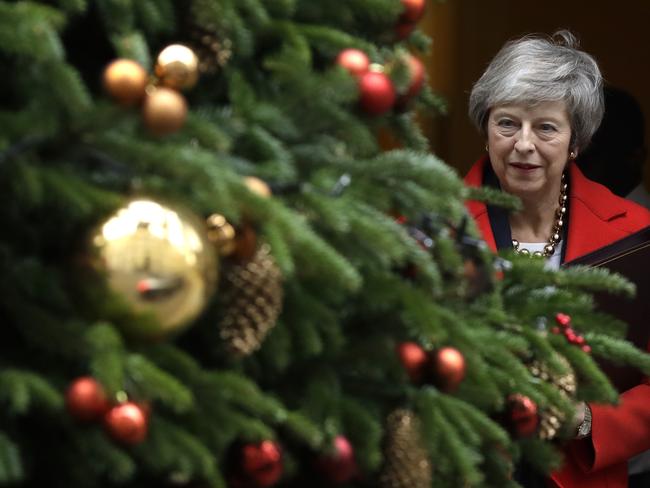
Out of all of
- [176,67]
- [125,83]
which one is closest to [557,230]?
[176,67]

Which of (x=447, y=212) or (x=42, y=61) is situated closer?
(x=42, y=61)

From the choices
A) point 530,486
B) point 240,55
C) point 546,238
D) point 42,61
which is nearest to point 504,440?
point 240,55

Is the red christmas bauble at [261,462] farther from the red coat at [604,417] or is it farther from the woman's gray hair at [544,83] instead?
the woman's gray hair at [544,83]

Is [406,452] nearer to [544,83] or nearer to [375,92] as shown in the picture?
[375,92]

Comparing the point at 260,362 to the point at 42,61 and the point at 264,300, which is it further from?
the point at 42,61

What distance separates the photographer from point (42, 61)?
97cm

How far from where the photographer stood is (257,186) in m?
1.03

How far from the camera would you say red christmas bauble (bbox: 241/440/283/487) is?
107cm

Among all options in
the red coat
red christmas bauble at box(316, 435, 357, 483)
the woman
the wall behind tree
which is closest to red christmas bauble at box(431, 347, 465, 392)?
red christmas bauble at box(316, 435, 357, 483)

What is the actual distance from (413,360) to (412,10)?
382 millimetres

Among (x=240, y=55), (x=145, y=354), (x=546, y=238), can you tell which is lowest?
(x=546, y=238)

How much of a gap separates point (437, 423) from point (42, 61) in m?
0.50

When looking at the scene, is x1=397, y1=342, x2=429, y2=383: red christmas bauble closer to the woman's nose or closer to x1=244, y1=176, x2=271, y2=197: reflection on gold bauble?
x1=244, y1=176, x2=271, y2=197: reflection on gold bauble

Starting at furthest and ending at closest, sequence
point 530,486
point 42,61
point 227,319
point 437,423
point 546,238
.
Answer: point 546,238
point 530,486
point 437,423
point 227,319
point 42,61
